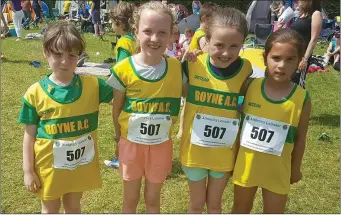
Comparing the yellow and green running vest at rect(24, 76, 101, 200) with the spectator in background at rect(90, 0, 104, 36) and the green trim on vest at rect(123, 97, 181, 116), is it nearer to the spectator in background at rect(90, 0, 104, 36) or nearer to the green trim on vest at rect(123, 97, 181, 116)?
the green trim on vest at rect(123, 97, 181, 116)

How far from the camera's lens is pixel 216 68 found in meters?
2.74

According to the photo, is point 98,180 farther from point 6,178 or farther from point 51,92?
point 6,178

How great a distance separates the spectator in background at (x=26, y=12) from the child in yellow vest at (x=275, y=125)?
15.7 m

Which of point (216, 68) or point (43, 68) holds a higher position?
point (216, 68)

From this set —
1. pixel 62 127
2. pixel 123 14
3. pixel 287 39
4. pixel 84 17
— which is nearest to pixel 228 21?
pixel 287 39

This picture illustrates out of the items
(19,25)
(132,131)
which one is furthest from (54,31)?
(19,25)

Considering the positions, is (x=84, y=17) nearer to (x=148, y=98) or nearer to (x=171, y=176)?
(x=171, y=176)

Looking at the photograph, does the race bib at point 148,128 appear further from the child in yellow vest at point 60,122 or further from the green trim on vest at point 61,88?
the green trim on vest at point 61,88

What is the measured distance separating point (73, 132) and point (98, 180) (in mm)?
409

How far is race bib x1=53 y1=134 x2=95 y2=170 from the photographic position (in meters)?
2.51

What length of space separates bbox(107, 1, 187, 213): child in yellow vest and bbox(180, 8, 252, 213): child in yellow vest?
0.43ft

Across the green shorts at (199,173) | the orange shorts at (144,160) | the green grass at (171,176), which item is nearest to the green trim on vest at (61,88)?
the orange shorts at (144,160)

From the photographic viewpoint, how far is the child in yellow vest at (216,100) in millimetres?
2666

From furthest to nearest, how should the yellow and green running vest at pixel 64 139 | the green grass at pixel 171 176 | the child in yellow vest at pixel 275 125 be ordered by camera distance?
the green grass at pixel 171 176
the child in yellow vest at pixel 275 125
the yellow and green running vest at pixel 64 139
